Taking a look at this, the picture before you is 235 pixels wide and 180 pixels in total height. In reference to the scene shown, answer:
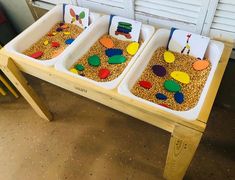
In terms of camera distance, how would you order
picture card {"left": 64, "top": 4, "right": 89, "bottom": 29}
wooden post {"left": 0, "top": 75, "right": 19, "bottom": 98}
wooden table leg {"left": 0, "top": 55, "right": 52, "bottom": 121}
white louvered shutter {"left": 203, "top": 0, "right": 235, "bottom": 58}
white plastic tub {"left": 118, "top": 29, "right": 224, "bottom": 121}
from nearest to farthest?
white plastic tub {"left": 118, "top": 29, "right": 224, "bottom": 121}, white louvered shutter {"left": 203, "top": 0, "right": 235, "bottom": 58}, wooden table leg {"left": 0, "top": 55, "right": 52, "bottom": 121}, picture card {"left": 64, "top": 4, "right": 89, "bottom": 29}, wooden post {"left": 0, "top": 75, "right": 19, "bottom": 98}

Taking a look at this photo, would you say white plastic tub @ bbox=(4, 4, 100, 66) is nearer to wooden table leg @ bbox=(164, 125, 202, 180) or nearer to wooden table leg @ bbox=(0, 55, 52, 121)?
wooden table leg @ bbox=(0, 55, 52, 121)

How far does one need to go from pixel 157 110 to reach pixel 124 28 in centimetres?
50

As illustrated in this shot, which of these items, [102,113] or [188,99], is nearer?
[188,99]

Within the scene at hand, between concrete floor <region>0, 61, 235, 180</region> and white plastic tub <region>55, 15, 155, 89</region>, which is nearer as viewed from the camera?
white plastic tub <region>55, 15, 155, 89</region>

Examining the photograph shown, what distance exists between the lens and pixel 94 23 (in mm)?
1130

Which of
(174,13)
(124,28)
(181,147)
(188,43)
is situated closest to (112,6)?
(124,28)

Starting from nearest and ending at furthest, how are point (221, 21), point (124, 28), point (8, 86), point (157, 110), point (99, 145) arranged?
point (157, 110) → point (221, 21) → point (124, 28) → point (99, 145) → point (8, 86)

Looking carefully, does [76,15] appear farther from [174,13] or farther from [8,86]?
[8,86]

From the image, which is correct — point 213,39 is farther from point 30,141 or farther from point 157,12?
point 30,141

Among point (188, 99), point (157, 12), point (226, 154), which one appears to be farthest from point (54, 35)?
point (226, 154)

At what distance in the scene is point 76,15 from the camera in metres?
1.23

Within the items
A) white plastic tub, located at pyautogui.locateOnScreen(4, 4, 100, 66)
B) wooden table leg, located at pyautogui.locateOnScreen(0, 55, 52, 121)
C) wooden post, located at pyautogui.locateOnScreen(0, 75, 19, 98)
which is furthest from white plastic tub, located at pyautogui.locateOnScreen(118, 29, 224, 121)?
wooden post, located at pyautogui.locateOnScreen(0, 75, 19, 98)

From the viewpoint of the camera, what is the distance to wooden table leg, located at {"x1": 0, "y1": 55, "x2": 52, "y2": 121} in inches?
41.9

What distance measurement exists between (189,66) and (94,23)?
0.50 metres
